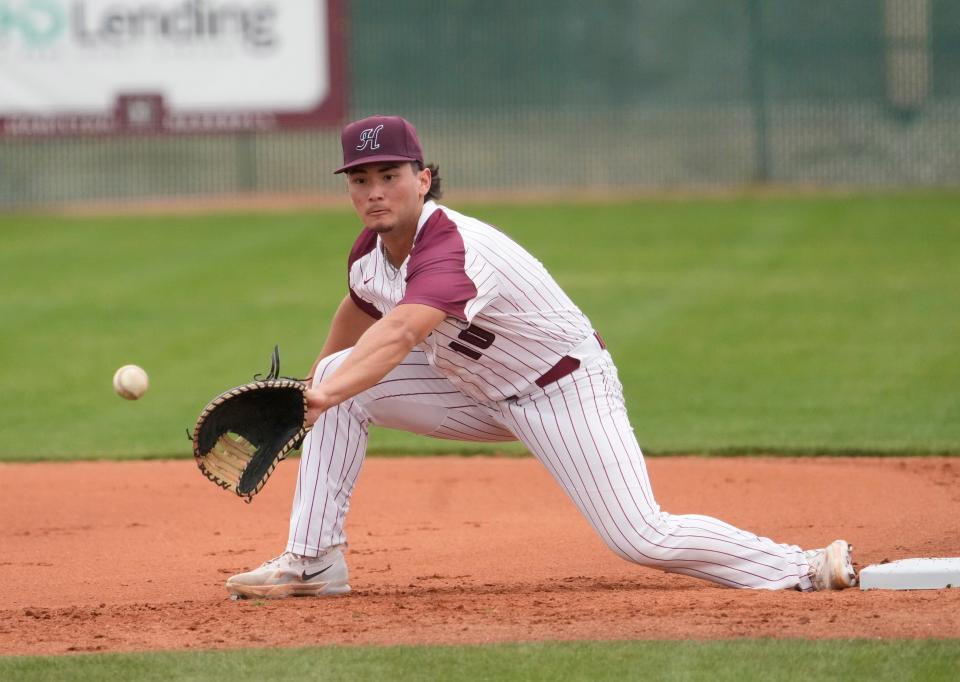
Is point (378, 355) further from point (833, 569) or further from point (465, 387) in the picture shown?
point (833, 569)

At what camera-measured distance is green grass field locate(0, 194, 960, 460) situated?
876 cm

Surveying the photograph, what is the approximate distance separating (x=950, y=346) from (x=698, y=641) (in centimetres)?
674

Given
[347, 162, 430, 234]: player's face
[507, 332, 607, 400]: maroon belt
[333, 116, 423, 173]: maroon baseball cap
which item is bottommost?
[507, 332, 607, 400]: maroon belt

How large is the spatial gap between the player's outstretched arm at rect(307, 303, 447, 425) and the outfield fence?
1664cm

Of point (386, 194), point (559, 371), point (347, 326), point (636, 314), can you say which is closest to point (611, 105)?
point (636, 314)

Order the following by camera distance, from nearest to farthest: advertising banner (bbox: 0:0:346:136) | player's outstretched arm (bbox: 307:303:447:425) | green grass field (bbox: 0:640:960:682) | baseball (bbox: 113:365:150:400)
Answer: green grass field (bbox: 0:640:960:682) < player's outstretched arm (bbox: 307:303:447:425) < baseball (bbox: 113:365:150:400) < advertising banner (bbox: 0:0:346:136)

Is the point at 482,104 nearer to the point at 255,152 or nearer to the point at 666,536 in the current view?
the point at 255,152

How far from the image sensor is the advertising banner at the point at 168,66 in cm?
1959

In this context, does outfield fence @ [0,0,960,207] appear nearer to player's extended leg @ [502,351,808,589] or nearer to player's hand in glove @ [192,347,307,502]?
player's extended leg @ [502,351,808,589]

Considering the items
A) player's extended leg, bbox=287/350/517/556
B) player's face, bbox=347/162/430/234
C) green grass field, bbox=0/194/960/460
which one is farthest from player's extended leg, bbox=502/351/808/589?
green grass field, bbox=0/194/960/460

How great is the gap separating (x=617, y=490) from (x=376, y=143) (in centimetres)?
132

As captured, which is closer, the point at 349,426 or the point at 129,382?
the point at 349,426

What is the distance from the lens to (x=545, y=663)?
162 inches

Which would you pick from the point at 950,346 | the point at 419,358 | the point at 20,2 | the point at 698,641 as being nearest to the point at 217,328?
the point at 950,346
